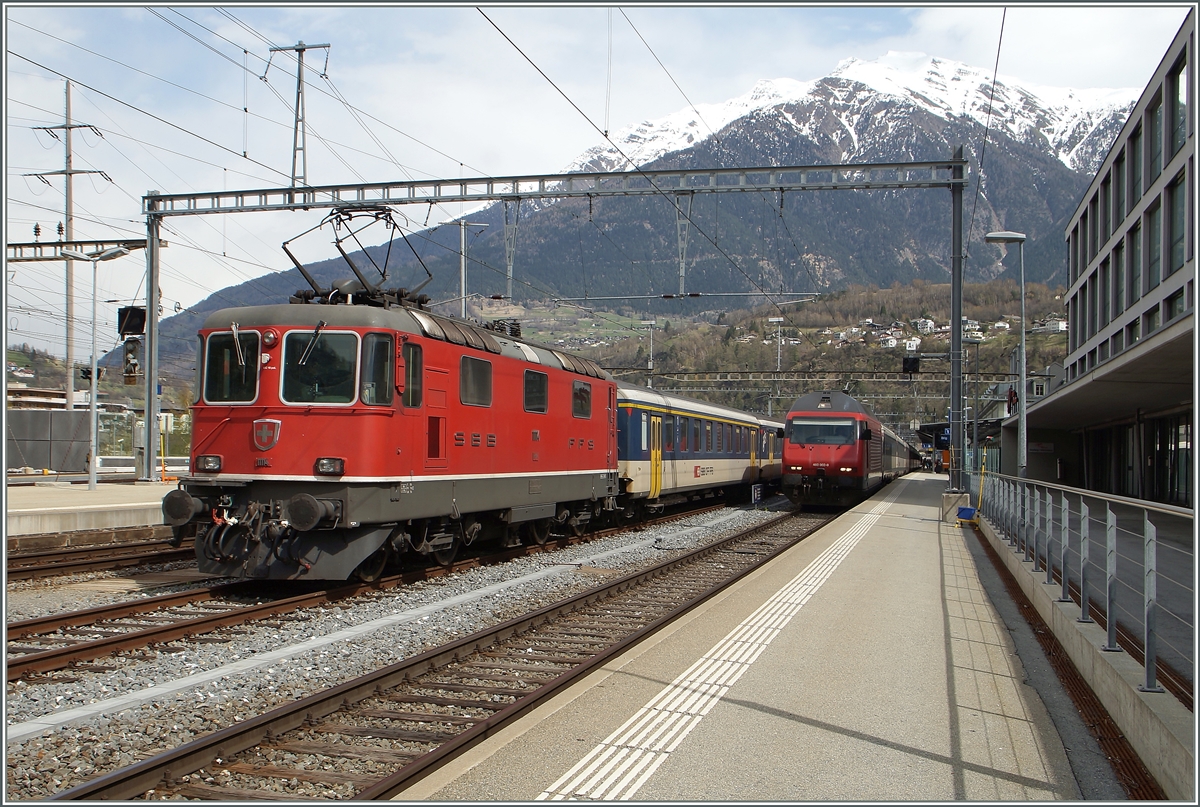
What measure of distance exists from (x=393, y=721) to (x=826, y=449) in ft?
70.3

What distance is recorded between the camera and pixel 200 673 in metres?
7.12

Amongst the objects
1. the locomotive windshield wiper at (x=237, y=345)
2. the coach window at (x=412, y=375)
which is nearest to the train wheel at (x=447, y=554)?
the coach window at (x=412, y=375)

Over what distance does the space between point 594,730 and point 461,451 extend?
6776 mm

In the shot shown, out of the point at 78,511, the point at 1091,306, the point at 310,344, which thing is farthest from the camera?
the point at 1091,306

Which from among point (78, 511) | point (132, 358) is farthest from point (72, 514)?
point (132, 358)

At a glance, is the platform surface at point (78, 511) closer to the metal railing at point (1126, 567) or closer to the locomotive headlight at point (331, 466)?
the locomotive headlight at point (331, 466)

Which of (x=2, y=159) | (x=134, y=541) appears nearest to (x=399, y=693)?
(x=2, y=159)

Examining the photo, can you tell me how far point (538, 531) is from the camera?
15.8 meters

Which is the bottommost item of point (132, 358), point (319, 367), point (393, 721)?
point (393, 721)

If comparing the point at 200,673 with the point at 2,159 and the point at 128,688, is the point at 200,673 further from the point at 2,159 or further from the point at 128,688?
the point at 2,159

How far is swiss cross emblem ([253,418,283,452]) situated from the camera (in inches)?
400

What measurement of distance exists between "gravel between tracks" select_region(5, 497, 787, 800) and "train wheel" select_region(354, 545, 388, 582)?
37cm

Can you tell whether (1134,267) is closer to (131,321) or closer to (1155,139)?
(1155,139)

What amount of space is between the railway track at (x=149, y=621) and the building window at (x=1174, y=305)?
96.4 ft
